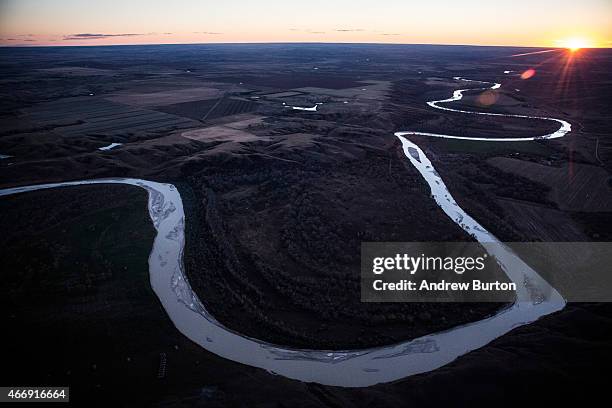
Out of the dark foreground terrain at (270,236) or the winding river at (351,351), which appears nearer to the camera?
the dark foreground terrain at (270,236)

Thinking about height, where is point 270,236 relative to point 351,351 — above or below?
above

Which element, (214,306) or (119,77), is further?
(119,77)

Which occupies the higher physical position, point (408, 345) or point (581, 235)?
point (581, 235)

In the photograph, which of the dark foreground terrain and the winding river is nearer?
the dark foreground terrain

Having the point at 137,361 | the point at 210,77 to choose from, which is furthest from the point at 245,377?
the point at 210,77

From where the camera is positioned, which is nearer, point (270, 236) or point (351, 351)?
point (351, 351)

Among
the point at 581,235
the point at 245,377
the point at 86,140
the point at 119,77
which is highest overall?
the point at 119,77

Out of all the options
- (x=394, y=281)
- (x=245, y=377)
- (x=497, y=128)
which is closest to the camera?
(x=245, y=377)

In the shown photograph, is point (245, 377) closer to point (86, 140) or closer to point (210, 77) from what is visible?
point (86, 140)
